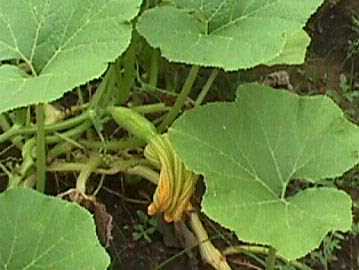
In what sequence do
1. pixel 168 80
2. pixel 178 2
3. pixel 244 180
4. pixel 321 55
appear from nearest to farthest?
pixel 244 180
pixel 178 2
pixel 168 80
pixel 321 55

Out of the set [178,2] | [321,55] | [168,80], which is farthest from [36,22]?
[321,55]

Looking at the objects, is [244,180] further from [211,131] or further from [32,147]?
[32,147]

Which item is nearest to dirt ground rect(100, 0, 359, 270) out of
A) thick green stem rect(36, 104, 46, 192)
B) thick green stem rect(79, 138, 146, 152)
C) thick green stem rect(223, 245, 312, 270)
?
thick green stem rect(223, 245, 312, 270)

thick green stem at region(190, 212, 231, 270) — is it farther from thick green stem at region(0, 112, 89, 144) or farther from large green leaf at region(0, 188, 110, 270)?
large green leaf at region(0, 188, 110, 270)

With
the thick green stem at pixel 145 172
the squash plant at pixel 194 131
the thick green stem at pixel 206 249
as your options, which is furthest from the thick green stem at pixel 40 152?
the thick green stem at pixel 206 249

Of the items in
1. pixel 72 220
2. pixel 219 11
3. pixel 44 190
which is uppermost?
pixel 219 11
